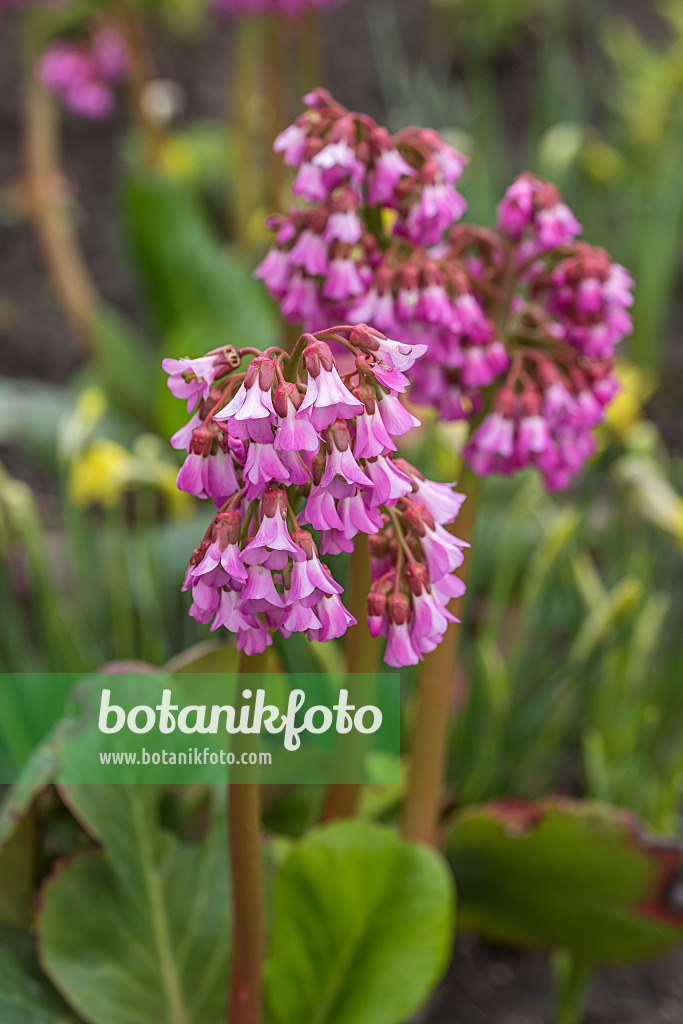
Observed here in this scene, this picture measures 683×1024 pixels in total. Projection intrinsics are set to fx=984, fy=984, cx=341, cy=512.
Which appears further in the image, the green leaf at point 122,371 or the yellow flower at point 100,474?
the green leaf at point 122,371

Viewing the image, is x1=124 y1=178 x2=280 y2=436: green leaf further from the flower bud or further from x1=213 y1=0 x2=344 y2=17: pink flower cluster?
the flower bud

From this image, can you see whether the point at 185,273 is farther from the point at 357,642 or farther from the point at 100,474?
the point at 357,642

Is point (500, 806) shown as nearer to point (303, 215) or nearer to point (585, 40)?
point (303, 215)

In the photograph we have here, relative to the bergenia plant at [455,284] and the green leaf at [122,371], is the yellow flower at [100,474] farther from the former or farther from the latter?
the green leaf at [122,371]

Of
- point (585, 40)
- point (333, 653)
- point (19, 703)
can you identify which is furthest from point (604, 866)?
point (585, 40)

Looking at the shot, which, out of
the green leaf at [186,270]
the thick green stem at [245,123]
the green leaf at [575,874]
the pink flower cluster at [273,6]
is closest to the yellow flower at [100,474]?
the green leaf at [575,874]

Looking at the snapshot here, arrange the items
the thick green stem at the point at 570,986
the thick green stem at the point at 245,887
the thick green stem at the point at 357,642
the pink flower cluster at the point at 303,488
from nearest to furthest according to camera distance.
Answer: the pink flower cluster at the point at 303,488, the thick green stem at the point at 245,887, the thick green stem at the point at 357,642, the thick green stem at the point at 570,986
